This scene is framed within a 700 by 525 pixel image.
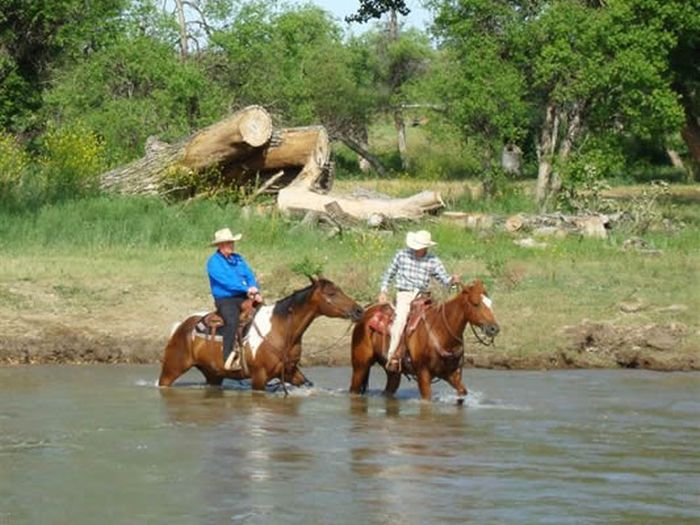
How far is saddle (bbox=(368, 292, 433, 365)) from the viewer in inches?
667

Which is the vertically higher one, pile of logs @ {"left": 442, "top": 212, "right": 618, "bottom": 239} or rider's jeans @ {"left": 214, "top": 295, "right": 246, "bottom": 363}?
pile of logs @ {"left": 442, "top": 212, "right": 618, "bottom": 239}

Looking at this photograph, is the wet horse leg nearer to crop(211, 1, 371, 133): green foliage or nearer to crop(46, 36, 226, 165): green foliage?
crop(46, 36, 226, 165): green foliage

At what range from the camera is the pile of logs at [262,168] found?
3025cm

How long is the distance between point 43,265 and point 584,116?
14881 millimetres

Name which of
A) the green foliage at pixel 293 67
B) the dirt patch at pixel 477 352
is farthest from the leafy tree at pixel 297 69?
the dirt patch at pixel 477 352

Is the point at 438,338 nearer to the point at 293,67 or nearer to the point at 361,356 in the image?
the point at 361,356

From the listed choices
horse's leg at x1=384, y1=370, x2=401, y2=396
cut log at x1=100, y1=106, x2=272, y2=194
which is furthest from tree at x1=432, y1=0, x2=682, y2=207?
horse's leg at x1=384, y1=370, x2=401, y2=396

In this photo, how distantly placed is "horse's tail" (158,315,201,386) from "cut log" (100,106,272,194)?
12.6 m

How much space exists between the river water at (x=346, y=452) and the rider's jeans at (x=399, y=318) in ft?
2.17

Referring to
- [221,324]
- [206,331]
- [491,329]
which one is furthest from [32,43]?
[491,329]

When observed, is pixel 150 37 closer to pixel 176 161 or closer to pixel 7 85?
pixel 7 85

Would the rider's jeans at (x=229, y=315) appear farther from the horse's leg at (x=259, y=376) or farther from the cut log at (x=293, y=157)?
the cut log at (x=293, y=157)

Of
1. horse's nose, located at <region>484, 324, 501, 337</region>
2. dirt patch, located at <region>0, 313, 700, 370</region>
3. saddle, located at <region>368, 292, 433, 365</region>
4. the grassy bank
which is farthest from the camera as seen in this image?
the grassy bank

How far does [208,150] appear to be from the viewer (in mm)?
30438
